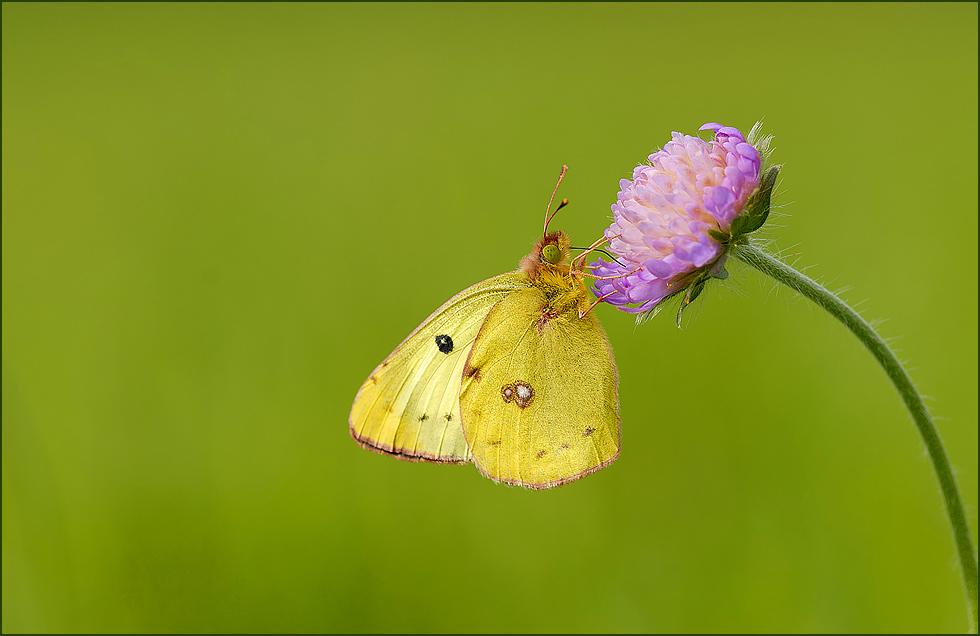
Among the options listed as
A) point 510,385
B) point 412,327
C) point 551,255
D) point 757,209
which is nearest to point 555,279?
point 551,255

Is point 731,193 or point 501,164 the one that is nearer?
point 731,193

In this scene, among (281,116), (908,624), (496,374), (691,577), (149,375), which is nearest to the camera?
(496,374)

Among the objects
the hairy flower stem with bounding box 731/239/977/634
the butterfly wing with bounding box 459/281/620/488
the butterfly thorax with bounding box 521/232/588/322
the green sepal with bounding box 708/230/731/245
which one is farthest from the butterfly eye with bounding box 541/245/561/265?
the hairy flower stem with bounding box 731/239/977/634

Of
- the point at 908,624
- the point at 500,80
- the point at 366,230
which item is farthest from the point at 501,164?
the point at 908,624

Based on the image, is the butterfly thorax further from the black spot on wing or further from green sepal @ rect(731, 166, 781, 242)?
green sepal @ rect(731, 166, 781, 242)

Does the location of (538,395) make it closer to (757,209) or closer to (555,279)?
(555,279)

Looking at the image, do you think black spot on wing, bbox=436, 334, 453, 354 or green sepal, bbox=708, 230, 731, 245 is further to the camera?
black spot on wing, bbox=436, 334, 453, 354

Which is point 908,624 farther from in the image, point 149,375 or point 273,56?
point 273,56
